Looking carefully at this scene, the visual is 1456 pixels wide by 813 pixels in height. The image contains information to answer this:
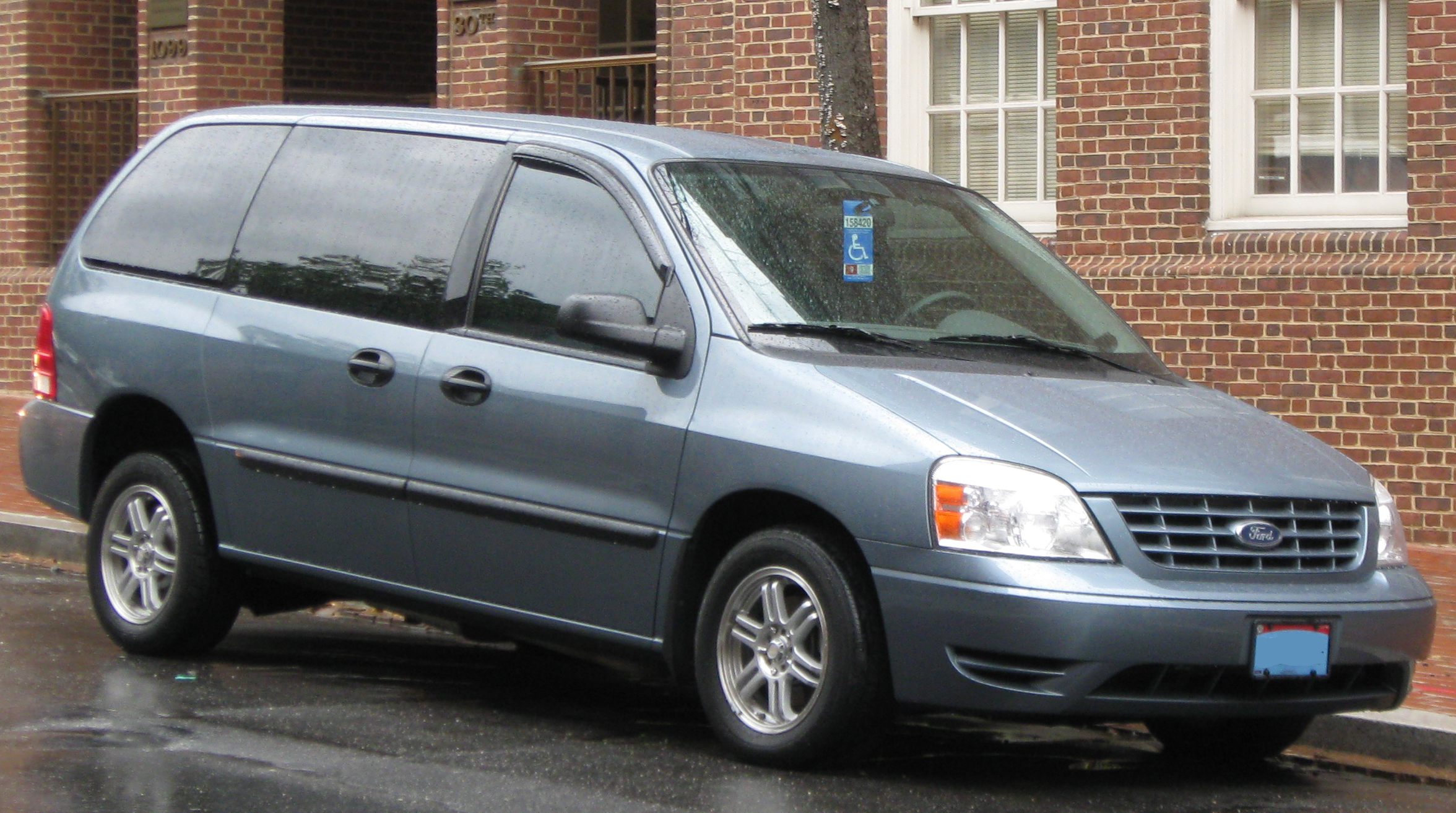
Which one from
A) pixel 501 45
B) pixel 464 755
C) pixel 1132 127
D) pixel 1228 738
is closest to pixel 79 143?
pixel 501 45

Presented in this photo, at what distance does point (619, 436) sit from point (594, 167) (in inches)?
35.4

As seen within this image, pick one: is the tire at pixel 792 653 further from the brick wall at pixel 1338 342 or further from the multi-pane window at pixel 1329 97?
the multi-pane window at pixel 1329 97

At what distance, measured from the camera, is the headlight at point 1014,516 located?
5418 mm

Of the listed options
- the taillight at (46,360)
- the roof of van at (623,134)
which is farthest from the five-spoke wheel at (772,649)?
the taillight at (46,360)

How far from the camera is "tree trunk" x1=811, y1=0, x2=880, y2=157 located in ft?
30.2

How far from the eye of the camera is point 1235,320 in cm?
1154

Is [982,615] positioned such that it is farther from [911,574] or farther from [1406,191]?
[1406,191]

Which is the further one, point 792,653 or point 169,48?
point 169,48

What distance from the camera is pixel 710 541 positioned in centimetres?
604

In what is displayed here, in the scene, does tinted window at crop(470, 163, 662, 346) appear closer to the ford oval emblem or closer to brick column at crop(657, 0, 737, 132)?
the ford oval emblem

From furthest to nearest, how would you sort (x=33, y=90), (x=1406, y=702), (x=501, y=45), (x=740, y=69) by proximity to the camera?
(x=33, y=90)
(x=501, y=45)
(x=740, y=69)
(x=1406, y=702)

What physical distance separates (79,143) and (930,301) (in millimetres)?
13531

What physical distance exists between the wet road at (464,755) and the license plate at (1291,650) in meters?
0.38

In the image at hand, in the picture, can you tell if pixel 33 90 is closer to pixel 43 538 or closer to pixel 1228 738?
pixel 43 538
